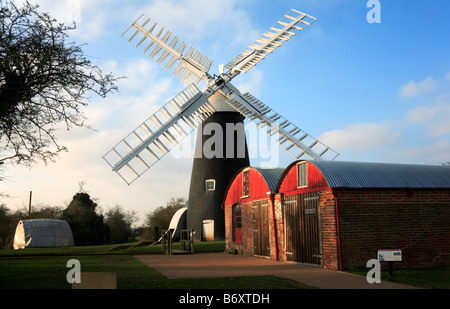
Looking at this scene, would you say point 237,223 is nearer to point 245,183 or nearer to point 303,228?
point 245,183

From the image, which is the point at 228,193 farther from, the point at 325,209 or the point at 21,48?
the point at 21,48

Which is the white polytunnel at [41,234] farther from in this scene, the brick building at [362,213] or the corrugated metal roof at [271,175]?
the brick building at [362,213]

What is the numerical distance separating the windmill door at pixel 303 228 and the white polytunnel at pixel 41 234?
24.5m

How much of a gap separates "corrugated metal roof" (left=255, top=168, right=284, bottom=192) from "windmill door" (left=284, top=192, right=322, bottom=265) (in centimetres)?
175

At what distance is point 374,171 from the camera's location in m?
14.0

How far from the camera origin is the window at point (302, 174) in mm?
14564

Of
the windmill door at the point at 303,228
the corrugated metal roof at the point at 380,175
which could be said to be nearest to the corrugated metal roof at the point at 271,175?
the windmill door at the point at 303,228

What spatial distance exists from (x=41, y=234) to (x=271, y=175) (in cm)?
2305

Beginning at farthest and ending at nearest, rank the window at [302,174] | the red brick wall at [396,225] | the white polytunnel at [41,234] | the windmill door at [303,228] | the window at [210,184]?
the white polytunnel at [41,234] < the window at [210,184] < the window at [302,174] < the windmill door at [303,228] < the red brick wall at [396,225]

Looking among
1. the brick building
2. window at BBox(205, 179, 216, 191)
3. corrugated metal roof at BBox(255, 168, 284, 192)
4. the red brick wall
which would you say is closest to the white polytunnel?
window at BBox(205, 179, 216, 191)

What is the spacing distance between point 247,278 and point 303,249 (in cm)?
419

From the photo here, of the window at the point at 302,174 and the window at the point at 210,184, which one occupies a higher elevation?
the window at the point at 210,184
